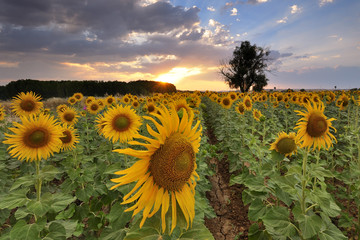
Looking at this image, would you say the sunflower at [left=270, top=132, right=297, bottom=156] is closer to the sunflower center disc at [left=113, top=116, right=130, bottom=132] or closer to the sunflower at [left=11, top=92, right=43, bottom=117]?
the sunflower center disc at [left=113, top=116, right=130, bottom=132]

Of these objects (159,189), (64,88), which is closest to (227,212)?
(159,189)

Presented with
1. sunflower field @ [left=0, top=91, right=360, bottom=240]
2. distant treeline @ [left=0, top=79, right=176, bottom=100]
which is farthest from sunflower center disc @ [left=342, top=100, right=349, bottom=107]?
distant treeline @ [left=0, top=79, right=176, bottom=100]

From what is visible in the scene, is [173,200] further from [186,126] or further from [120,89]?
[120,89]

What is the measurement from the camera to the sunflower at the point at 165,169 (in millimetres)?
1175

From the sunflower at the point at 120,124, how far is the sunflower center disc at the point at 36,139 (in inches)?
29.2

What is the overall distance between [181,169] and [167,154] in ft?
0.42

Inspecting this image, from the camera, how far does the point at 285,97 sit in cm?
998

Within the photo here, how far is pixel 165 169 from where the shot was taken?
1.21 m

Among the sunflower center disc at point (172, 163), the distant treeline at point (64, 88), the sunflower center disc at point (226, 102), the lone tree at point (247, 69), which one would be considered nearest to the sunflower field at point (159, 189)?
the sunflower center disc at point (172, 163)

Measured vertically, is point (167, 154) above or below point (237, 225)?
above

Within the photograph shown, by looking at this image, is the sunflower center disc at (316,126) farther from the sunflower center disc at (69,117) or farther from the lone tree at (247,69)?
the lone tree at (247,69)

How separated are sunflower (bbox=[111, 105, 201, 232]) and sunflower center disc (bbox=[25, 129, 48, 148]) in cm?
162

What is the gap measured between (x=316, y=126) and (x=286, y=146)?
1.34ft

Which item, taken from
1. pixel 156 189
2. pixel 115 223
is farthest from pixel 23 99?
pixel 156 189
